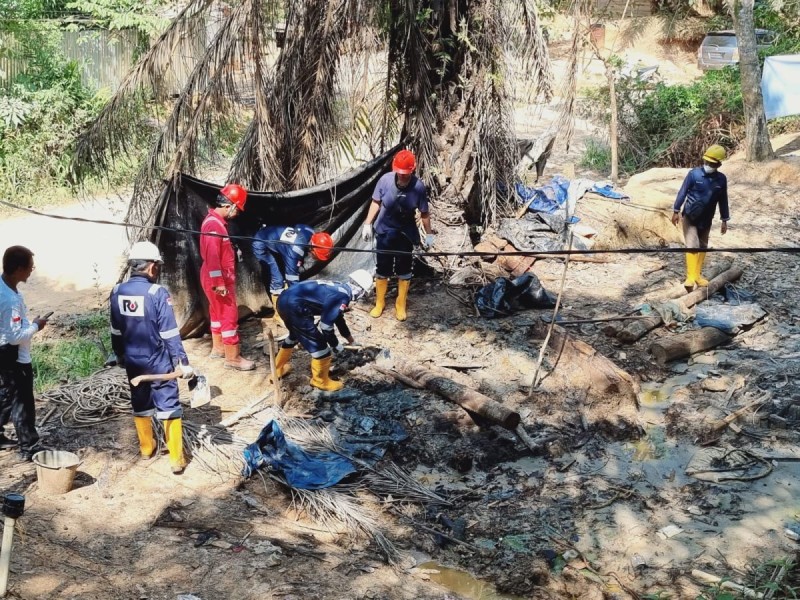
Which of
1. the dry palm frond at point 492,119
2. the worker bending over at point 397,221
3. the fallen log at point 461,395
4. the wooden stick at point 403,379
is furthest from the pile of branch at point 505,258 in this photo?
the wooden stick at point 403,379

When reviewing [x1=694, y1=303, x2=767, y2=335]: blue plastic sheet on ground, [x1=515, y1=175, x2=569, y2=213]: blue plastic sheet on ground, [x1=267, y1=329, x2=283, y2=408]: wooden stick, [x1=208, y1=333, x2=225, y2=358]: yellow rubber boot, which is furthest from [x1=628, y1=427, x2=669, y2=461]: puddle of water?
[x1=515, y1=175, x2=569, y2=213]: blue plastic sheet on ground

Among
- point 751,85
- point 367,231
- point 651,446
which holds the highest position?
point 751,85

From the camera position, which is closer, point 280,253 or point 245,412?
point 245,412

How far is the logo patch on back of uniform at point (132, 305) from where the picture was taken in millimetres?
5543

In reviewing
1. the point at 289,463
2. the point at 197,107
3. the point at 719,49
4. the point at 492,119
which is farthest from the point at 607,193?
the point at 719,49

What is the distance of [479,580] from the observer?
5238mm

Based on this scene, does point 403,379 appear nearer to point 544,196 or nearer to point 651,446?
point 651,446

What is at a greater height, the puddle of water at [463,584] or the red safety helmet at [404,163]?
the red safety helmet at [404,163]

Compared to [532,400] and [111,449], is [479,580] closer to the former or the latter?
[532,400]

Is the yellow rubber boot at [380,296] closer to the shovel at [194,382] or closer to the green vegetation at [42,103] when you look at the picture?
the shovel at [194,382]

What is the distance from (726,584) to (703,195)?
5042mm

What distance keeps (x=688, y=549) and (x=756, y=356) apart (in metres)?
3.04

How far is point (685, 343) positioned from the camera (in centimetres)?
787

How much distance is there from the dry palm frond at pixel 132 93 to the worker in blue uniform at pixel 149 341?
318cm
